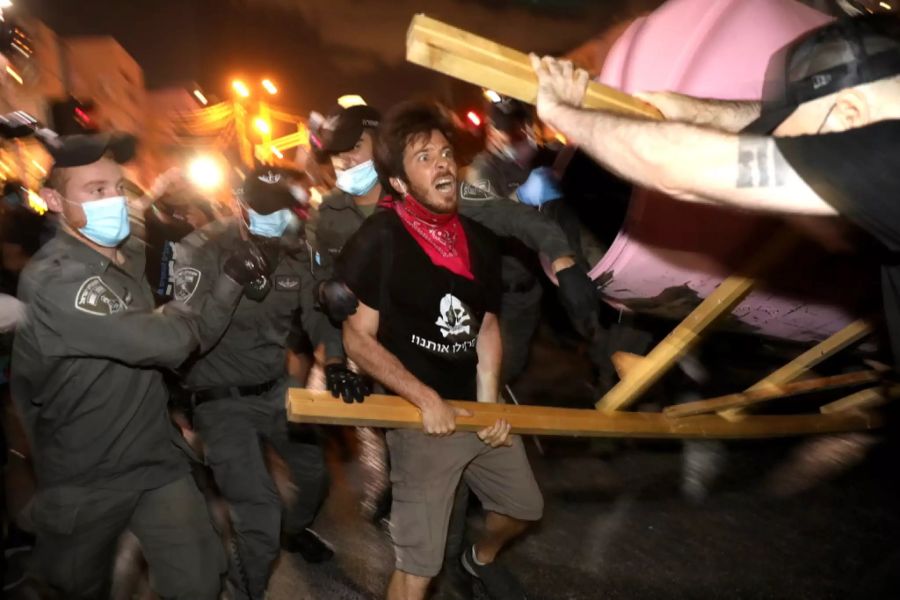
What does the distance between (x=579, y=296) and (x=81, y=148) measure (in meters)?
2.02

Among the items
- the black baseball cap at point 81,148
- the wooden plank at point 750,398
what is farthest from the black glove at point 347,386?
the wooden plank at point 750,398

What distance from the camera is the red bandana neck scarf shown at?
251 centimetres

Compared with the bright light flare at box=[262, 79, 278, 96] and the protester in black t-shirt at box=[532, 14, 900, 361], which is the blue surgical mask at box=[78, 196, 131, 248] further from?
the bright light flare at box=[262, 79, 278, 96]

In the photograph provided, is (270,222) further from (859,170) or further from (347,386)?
(859,170)

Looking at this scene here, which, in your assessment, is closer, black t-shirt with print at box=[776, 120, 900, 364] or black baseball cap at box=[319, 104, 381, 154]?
black t-shirt with print at box=[776, 120, 900, 364]

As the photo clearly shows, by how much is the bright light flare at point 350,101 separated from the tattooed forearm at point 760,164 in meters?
2.75

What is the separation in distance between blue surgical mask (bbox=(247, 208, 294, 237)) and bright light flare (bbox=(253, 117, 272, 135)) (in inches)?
691

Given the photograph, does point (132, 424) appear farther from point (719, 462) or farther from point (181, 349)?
point (719, 462)

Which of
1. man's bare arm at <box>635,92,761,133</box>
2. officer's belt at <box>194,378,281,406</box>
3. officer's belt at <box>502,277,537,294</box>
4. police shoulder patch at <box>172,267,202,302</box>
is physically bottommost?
officer's belt at <box>194,378,281,406</box>

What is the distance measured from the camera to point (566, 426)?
262 cm

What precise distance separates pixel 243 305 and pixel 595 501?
2387mm

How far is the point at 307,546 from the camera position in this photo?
3.30m

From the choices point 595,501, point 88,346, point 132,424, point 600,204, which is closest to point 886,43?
point 600,204

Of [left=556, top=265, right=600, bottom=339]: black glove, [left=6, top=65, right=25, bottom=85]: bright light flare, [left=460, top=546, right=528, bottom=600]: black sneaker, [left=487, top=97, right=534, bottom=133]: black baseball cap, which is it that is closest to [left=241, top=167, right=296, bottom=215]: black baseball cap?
[left=556, top=265, right=600, bottom=339]: black glove
